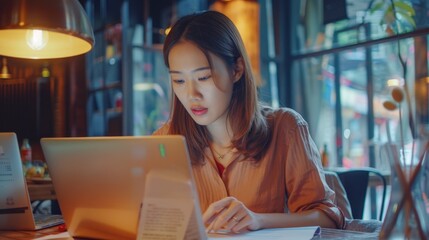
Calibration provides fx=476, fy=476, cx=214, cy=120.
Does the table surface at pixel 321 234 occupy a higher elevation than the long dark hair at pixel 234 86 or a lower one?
lower

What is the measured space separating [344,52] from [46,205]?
8.72 feet

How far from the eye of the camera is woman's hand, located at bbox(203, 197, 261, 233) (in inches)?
38.8

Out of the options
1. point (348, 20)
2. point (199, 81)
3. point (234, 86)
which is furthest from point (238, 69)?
point (348, 20)

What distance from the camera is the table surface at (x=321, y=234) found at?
956 mm

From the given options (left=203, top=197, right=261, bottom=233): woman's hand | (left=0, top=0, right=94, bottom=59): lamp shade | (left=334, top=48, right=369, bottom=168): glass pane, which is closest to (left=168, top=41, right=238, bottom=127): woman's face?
(left=0, top=0, right=94, bottom=59): lamp shade

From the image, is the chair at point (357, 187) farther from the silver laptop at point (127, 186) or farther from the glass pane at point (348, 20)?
the glass pane at point (348, 20)

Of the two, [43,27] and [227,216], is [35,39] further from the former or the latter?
[227,216]

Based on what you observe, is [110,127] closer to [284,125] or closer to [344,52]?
[344,52]

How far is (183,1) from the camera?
4.34 meters

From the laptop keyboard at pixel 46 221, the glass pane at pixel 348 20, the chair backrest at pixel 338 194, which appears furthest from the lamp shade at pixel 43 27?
the glass pane at pixel 348 20

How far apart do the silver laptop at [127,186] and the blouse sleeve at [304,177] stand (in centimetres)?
51

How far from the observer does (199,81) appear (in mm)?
1339

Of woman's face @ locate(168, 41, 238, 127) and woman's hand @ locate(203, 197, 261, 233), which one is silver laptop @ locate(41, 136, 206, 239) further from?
woman's face @ locate(168, 41, 238, 127)

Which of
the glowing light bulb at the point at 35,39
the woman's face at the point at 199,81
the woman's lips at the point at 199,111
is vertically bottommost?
the woman's lips at the point at 199,111
